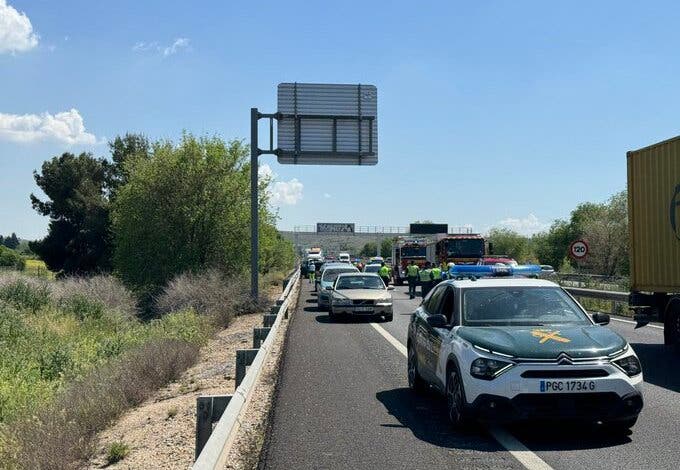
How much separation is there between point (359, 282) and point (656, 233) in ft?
32.3

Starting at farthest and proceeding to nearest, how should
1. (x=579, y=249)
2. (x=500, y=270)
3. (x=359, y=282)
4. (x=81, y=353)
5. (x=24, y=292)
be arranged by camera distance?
(x=579, y=249), (x=24, y=292), (x=359, y=282), (x=81, y=353), (x=500, y=270)

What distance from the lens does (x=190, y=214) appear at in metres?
32.7

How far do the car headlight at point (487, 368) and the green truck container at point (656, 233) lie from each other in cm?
848

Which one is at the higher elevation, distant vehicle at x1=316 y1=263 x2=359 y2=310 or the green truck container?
the green truck container

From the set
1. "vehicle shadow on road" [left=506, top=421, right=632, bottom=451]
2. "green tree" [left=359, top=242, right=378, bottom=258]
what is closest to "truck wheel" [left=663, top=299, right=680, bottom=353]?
"vehicle shadow on road" [left=506, top=421, right=632, bottom=451]

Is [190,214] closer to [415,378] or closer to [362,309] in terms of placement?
[362,309]

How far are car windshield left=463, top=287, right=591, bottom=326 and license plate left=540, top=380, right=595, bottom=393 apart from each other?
117cm

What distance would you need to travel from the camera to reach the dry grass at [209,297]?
24675 mm

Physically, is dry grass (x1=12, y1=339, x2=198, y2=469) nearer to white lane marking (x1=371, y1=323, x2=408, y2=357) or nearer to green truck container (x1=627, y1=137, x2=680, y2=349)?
white lane marking (x1=371, y1=323, x2=408, y2=357)

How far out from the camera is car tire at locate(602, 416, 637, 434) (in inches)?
274

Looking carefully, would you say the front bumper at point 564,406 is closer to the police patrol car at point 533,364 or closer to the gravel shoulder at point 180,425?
the police patrol car at point 533,364

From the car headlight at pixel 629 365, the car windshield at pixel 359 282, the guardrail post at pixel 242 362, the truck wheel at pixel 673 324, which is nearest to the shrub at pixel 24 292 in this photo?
the car windshield at pixel 359 282


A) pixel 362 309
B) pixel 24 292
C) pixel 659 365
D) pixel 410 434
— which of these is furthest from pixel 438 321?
pixel 24 292

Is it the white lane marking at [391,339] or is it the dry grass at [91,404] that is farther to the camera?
the white lane marking at [391,339]
